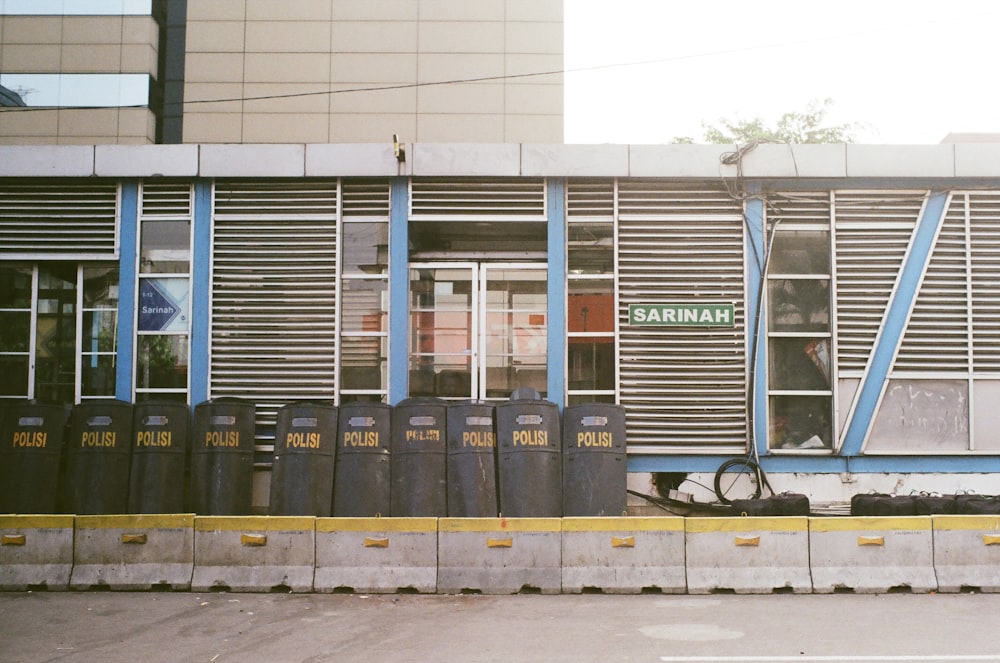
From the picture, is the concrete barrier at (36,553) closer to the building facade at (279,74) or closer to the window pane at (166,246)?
the window pane at (166,246)

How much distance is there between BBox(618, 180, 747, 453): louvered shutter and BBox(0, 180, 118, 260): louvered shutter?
7.38 m

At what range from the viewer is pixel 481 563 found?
8.90m

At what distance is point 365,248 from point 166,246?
286cm

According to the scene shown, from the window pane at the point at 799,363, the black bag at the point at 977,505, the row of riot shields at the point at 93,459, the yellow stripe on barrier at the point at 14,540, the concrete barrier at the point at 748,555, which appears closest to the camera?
the concrete barrier at the point at 748,555

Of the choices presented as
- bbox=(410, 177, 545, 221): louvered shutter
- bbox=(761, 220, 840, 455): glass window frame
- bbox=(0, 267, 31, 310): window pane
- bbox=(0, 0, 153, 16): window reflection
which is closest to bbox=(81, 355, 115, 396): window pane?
bbox=(0, 267, 31, 310): window pane

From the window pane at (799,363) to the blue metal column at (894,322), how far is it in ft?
1.85

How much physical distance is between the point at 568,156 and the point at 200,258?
5.42m

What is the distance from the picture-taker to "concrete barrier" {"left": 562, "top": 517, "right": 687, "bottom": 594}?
29.0ft

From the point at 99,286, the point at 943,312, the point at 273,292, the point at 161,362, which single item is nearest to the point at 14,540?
the point at 161,362

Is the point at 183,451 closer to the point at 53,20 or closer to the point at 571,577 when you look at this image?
the point at 571,577

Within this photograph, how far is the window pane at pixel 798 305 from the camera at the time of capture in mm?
11883

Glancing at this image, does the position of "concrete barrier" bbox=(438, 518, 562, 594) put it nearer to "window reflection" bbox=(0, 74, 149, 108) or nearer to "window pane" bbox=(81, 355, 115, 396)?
"window pane" bbox=(81, 355, 115, 396)

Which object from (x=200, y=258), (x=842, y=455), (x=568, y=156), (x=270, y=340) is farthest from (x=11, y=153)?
(x=842, y=455)

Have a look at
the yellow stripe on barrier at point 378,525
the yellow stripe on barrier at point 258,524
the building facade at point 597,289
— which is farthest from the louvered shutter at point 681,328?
the yellow stripe on barrier at point 258,524
